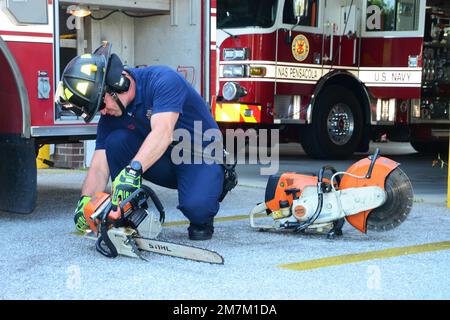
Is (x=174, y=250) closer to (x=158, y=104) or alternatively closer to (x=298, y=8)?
(x=158, y=104)

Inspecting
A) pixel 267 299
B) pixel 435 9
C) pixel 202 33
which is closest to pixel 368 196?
pixel 267 299

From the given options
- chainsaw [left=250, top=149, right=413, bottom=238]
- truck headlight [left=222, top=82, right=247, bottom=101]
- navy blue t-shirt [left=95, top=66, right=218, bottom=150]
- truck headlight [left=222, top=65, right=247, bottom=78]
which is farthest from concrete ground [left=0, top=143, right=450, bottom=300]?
truck headlight [left=222, top=65, right=247, bottom=78]

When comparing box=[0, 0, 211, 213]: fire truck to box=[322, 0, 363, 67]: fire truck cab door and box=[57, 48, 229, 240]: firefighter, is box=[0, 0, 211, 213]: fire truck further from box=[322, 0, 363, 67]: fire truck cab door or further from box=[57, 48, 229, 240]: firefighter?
box=[322, 0, 363, 67]: fire truck cab door

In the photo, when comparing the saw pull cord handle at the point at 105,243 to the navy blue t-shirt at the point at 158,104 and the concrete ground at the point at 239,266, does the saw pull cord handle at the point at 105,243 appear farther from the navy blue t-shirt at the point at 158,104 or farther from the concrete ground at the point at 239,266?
the navy blue t-shirt at the point at 158,104

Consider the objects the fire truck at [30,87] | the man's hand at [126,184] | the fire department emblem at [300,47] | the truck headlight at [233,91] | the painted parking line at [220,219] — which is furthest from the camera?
the fire department emblem at [300,47]

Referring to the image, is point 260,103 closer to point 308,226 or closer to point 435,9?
point 435,9


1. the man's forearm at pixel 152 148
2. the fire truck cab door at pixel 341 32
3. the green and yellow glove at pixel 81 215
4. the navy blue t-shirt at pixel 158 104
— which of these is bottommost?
the green and yellow glove at pixel 81 215

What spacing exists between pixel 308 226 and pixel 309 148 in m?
6.06

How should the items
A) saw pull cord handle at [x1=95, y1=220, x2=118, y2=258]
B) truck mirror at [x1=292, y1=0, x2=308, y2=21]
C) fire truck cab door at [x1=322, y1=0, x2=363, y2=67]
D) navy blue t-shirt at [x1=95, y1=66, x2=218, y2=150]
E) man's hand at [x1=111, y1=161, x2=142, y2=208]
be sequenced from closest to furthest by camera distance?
man's hand at [x1=111, y1=161, x2=142, y2=208]
saw pull cord handle at [x1=95, y1=220, x2=118, y2=258]
navy blue t-shirt at [x1=95, y1=66, x2=218, y2=150]
truck mirror at [x1=292, y1=0, x2=308, y2=21]
fire truck cab door at [x1=322, y1=0, x2=363, y2=67]

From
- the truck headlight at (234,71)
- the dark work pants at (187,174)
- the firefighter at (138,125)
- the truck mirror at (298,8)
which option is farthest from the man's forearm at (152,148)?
the truck mirror at (298,8)

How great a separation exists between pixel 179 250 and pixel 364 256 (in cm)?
110

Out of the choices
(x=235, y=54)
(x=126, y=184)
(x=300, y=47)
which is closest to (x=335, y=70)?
(x=300, y=47)

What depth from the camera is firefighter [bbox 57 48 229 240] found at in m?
4.36

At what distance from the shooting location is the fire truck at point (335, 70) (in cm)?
1005
